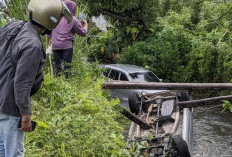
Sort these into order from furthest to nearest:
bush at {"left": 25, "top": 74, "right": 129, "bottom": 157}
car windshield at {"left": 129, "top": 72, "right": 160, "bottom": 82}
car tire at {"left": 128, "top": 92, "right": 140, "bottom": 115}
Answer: car windshield at {"left": 129, "top": 72, "right": 160, "bottom": 82}
car tire at {"left": 128, "top": 92, "right": 140, "bottom": 115}
bush at {"left": 25, "top": 74, "right": 129, "bottom": 157}

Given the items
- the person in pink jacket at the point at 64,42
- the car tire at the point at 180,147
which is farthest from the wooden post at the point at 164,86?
the car tire at the point at 180,147

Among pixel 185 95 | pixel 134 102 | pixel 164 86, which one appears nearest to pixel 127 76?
pixel 134 102

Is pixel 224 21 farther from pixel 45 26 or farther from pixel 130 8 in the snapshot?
pixel 45 26

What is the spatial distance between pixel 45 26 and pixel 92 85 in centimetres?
284

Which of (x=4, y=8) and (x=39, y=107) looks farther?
(x=4, y=8)

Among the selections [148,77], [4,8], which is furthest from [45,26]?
[148,77]

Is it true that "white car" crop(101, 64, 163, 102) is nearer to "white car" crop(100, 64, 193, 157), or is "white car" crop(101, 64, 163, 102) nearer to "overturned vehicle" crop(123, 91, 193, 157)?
"white car" crop(100, 64, 193, 157)

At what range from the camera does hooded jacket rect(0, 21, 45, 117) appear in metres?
2.94

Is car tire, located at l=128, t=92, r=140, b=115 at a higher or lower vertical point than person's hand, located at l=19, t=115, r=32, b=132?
lower

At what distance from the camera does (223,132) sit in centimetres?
1195

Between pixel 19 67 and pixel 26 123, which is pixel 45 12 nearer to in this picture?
pixel 19 67

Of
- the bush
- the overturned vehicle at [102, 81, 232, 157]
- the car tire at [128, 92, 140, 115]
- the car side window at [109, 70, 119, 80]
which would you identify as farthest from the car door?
the bush

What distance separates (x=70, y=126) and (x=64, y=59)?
2556mm

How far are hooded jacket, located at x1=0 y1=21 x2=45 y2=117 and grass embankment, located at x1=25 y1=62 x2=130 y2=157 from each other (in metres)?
0.69
